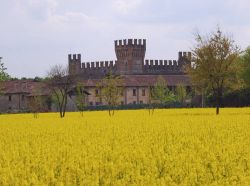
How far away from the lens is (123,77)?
3863 inches

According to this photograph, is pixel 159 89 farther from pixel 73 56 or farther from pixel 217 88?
pixel 217 88

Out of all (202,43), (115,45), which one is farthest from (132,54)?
(202,43)

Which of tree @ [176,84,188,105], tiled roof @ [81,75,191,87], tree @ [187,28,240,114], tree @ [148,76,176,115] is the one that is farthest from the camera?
tiled roof @ [81,75,191,87]

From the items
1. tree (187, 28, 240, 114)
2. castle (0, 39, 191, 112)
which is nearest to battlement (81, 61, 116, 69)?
castle (0, 39, 191, 112)

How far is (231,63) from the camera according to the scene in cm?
4569

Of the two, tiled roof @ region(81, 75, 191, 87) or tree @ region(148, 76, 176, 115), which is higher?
tiled roof @ region(81, 75, 191, 87)

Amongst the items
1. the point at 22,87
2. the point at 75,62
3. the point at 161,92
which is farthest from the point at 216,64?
the point at 75,62

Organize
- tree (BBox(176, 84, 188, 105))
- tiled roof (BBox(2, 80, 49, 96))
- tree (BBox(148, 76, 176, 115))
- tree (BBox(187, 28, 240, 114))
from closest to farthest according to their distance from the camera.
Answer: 1. tree (BBox(187, 28, 240, 114))
2. tree (BBox(148, 76, 176, 115))
3. tree (BBox(176, 84, 188, 105))
4. tiled roof (BBox(2, 80, 49, 96))

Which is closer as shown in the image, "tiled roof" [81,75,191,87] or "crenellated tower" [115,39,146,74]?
"tiled roof" [81,75,191,87]

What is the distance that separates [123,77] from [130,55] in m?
19.7

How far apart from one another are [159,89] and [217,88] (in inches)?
1740

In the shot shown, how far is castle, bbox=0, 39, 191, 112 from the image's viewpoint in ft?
312

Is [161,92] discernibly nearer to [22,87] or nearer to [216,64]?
[22,87]

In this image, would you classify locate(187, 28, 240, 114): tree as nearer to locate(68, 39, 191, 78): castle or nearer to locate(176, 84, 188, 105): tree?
locate(176, 84, 188, 105): tree
